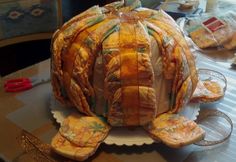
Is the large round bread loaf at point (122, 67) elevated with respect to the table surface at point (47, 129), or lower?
elevated

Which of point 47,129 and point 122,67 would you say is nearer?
point 122,67

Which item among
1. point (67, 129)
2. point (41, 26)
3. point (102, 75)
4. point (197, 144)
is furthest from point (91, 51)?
point (41, 26)

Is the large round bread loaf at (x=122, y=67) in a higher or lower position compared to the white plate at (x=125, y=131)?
higher

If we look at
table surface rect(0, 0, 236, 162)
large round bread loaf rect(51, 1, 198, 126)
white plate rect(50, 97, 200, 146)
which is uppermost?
large round bread loaf rect(51, 1, 198, 126)

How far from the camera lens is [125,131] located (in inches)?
25.3

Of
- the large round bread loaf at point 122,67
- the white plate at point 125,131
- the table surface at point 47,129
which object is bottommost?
the table surface at point 47,129

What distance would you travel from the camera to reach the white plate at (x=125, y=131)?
615mm

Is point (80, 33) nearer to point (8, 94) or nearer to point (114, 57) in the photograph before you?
point (114, 57)

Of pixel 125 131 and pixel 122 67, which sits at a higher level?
pixel 122 67

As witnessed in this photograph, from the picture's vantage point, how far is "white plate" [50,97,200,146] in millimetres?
615

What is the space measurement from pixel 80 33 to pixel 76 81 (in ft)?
0.30

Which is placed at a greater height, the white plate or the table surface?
the white plate

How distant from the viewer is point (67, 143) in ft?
1.98

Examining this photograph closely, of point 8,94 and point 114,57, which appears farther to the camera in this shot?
point 8,94
